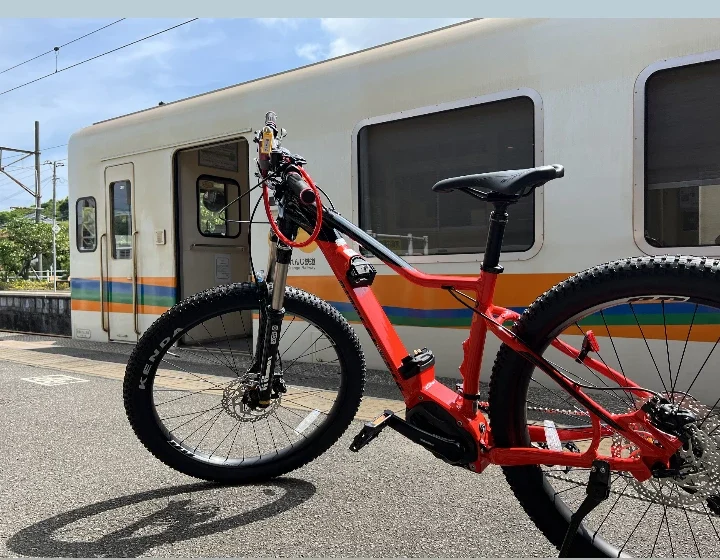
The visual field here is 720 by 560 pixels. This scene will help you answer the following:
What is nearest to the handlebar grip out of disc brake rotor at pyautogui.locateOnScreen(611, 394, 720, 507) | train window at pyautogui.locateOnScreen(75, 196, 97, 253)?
disc brake rotor at pyautogui.locateOnScreen(611, 394, 720, 507)

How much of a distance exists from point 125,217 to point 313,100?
122 inches

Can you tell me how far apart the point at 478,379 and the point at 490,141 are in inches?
104

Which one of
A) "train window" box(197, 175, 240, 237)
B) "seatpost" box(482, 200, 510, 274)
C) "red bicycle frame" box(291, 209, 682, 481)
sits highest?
"train window" box(197, 175, 240, 237)

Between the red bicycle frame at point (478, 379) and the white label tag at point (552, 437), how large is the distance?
1.1 inches

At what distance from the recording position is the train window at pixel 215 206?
697 centimetres

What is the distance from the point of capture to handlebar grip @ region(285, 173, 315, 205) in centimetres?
240

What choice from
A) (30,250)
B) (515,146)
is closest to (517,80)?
(515,146)

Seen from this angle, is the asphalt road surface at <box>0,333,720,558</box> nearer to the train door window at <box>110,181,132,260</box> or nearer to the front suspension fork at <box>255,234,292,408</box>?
the front suspension fork at <box>255,234,292,408</box>

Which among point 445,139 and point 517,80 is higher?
point 517,80

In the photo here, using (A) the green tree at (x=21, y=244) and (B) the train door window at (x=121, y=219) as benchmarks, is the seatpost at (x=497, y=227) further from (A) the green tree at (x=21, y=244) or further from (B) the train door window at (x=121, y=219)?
(A) the green tree at (x=21, y=244)

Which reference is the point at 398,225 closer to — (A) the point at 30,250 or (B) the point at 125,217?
(B) the point at 125,217

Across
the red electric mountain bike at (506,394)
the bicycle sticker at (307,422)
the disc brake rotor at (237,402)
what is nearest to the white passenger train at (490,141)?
the red electric mountain bike at (506,394)

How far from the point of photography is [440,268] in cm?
452

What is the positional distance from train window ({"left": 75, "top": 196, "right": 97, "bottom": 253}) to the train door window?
34 centimetres
